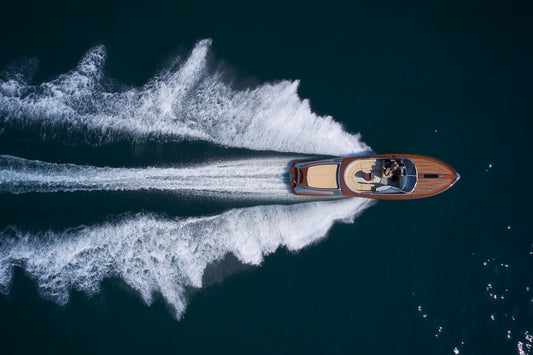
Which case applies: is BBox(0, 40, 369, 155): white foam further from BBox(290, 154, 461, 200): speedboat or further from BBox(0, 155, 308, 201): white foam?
BBox(0, 155, 308, 201): white foam

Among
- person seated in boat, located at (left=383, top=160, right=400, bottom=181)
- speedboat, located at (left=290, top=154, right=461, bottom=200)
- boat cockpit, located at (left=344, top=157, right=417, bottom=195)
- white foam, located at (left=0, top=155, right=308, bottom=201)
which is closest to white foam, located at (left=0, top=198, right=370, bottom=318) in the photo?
white foam, located at (left=0, top=155, right=308, bottom=201)

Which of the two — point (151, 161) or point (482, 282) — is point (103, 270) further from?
point (482, 282)

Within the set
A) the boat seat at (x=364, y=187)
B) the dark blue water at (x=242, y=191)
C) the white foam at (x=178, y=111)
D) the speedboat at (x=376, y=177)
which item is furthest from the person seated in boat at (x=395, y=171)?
the white foam at (x=178, y=111)

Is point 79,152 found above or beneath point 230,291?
A: above

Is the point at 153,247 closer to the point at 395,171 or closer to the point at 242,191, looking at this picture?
the point at 242,191

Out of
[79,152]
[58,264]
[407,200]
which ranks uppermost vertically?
[407,200]

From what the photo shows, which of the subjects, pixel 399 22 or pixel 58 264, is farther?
pixel 399 22

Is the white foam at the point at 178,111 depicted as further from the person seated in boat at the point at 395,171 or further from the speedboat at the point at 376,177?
the person seated in boat at the point at 395,171

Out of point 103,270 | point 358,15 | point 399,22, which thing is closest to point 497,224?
point 399,22
